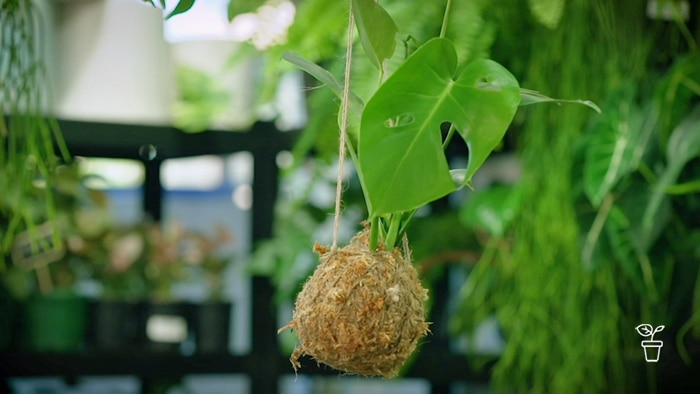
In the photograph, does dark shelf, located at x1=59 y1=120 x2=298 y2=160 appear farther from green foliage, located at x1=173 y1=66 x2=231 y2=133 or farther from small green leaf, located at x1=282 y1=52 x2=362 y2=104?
small green leaf, located at x1=282 y1=52 x2=362 y2=104

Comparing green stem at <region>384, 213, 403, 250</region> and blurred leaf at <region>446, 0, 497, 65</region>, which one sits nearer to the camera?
green stem at <region>384, 213, 403, 250</region>

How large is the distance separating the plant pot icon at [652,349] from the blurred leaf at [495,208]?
31 cm

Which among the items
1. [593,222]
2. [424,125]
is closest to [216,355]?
[593,222]

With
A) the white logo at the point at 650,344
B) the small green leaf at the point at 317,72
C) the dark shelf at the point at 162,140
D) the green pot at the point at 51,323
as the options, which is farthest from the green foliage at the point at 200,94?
the small green leaf at the point at 317,72

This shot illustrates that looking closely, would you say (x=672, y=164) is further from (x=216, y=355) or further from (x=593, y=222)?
(x=216, y=355)

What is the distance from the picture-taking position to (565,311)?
160 centimetres

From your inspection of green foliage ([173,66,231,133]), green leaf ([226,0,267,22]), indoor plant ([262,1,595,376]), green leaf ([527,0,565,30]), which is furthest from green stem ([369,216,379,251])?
green foliage ([173,66,231,133])

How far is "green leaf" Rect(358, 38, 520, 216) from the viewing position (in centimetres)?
60

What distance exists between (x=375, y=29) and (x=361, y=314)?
0.67 ft

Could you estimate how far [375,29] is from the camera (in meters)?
0.65

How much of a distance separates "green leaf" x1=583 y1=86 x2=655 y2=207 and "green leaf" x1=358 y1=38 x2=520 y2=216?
77 centimetres

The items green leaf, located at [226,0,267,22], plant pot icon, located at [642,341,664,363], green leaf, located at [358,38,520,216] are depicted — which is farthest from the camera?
plant pot icon, located at [642,341,664,363]

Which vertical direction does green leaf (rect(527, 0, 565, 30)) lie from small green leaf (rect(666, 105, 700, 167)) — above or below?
above

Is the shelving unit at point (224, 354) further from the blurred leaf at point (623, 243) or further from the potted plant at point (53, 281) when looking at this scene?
the blurred leaf at point (623, 243)
